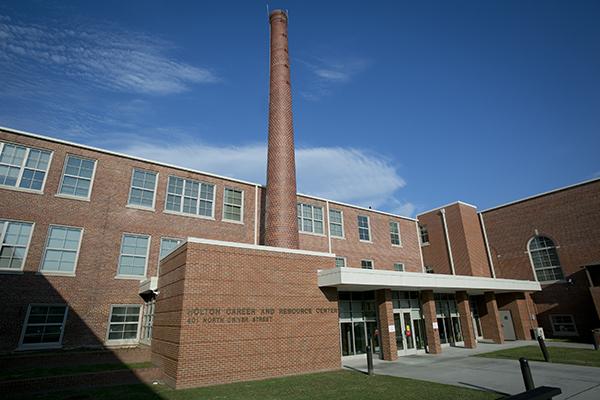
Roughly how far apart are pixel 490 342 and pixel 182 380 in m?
22.1

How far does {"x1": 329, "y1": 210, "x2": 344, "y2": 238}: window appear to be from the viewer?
85.3ft

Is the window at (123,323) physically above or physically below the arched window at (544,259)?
below

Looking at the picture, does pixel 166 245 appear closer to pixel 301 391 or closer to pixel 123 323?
pixel 123 323

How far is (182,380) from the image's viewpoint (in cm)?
1088

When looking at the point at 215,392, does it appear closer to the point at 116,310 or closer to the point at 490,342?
the point at 116,310

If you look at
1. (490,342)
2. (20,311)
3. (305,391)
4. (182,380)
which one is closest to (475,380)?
(305,391)

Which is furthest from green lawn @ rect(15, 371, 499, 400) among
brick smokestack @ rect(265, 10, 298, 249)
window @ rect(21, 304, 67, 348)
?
brick smokestack @ rect(265, 10, 298, 249)

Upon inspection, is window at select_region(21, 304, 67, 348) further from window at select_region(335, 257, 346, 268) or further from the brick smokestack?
window at select_region(335, 257, 346, 268)

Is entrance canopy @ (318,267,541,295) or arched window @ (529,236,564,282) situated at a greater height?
arched window @ (529,236,564,282)

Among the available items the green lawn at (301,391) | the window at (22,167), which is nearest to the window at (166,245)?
the window at (22,167)

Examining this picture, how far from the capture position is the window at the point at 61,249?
619 inches

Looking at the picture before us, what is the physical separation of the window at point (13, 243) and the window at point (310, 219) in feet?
50.2

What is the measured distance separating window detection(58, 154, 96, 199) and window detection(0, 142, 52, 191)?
0.85 metres

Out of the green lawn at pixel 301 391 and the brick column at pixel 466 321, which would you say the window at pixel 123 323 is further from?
the brick column at pixel 466 321
